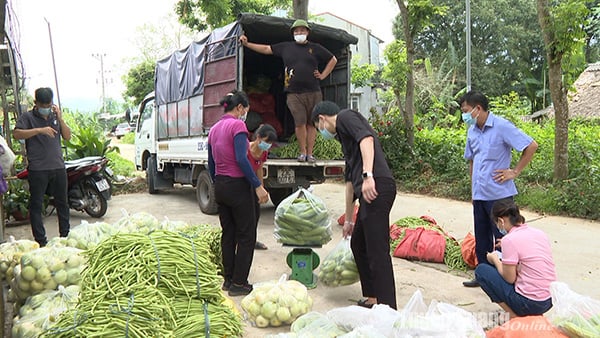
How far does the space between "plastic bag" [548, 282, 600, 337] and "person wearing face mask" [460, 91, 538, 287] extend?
1350mm

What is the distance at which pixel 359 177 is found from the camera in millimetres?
3301

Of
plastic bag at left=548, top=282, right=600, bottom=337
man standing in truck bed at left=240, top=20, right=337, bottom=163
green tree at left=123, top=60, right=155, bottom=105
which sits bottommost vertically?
plastic bag at left=548, top=282, right=600, bottom=337

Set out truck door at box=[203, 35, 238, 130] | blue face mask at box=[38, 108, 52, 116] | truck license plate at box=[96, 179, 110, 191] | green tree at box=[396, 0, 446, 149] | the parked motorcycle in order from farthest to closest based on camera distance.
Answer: green tree at box=[396, 0, 446, 149] < truck license plate at box=[96, 179, 110, 191] < the parked motorcycle < truck door at box=[203, 35, 238, 130] < blue face mask at box=[38, 108, 52, 116]

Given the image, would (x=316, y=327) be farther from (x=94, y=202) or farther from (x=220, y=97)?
(x=94, y=202)

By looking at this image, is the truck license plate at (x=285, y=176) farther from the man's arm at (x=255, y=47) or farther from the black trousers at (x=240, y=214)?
the black trousers at (x=240, y=214)

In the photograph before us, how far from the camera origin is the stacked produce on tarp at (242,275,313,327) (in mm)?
3223

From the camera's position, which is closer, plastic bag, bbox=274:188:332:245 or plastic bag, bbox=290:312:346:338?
plastic bag, bbox=290:312:346:338

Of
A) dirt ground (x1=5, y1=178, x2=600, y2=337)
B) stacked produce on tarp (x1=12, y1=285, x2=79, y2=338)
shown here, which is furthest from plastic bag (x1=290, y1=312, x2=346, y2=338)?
stacked produce on tarp (x1=12, y1=285, x2=79, y2=338)

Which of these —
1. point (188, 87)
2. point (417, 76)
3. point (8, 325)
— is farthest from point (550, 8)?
point (417, 76)

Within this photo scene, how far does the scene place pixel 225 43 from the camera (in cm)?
673

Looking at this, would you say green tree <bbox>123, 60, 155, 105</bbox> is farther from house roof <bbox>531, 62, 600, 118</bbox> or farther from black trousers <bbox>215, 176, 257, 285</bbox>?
black trousers <bbox>215, 176, 257, 285</bbox>

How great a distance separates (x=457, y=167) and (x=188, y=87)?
5.80m

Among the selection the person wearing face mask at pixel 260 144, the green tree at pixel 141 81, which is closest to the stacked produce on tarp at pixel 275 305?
the person wearing face mask at pixel 260 144

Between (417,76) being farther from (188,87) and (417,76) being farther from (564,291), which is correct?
(564,291)
